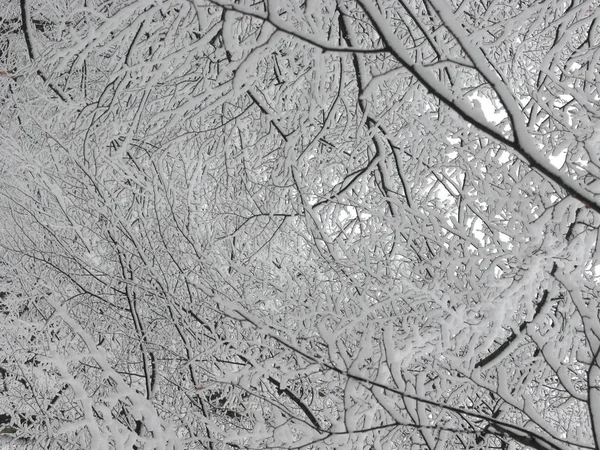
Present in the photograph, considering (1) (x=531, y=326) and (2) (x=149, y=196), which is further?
(2) (x=149, y=196)

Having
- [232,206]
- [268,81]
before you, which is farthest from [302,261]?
[268,81]

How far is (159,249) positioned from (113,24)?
1.67 meters

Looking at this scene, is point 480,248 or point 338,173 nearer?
point 480,248

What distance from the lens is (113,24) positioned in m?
2.19

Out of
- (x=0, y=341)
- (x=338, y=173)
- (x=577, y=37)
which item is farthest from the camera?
(x=0, y=341)

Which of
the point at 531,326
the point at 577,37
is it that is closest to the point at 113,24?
the point at 531,326

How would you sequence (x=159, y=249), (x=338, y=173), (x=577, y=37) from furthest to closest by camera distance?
(x=338, y=173)
(x=577, y=37)
(x=159, y=249)

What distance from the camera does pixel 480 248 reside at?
7.12 feet

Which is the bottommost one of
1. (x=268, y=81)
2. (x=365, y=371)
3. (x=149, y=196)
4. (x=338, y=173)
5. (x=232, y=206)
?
(x=365, y=371)

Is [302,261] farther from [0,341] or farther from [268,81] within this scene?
[0,341]

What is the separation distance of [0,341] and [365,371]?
3.64 metres

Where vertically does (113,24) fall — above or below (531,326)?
above

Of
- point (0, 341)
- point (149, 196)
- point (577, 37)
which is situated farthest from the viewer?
point (0, 341)

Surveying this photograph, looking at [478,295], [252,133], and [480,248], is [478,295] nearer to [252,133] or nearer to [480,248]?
[480,248]
